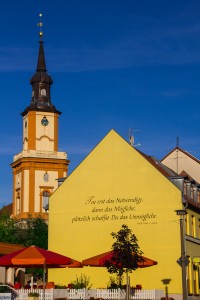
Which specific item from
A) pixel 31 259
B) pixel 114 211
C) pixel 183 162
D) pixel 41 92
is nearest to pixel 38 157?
pixel 41 92

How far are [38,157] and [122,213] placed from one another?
57.2 metres

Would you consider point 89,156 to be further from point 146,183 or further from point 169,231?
point 169,231

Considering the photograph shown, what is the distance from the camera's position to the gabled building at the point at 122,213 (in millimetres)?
48250

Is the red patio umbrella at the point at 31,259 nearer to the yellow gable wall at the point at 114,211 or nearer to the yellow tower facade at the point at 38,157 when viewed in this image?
the yellow gable wall at the point at 114,211

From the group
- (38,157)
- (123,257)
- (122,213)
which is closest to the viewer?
(123,257)

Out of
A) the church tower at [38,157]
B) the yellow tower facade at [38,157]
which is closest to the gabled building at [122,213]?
the yellow tower facade at [38,157]

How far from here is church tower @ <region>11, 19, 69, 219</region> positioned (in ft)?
343

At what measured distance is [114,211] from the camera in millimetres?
50938

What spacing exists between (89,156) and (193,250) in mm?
10581

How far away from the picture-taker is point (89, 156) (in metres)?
53.0

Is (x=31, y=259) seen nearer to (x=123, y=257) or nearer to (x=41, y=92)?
(x=123, y=257)

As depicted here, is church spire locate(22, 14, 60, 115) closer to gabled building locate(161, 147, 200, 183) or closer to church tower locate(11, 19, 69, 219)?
church tower locate(11, 19, 69, 219)

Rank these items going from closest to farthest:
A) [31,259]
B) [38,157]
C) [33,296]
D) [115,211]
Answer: [33,296], [31,259], [115,211], [38,157]

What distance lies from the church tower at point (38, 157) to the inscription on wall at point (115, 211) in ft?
165
